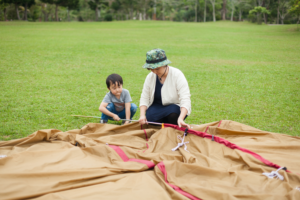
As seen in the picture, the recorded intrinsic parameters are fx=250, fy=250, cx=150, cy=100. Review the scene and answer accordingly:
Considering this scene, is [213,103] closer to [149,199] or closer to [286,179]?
[286,179]

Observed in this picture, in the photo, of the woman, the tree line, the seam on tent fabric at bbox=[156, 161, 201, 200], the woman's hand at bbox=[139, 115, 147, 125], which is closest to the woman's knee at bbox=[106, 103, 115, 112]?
the woman

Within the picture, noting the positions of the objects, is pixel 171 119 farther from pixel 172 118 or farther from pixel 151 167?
pixel 151 167

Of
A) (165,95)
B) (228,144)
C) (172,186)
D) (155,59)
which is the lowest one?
(172,186)

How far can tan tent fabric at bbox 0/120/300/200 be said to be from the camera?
2.31m

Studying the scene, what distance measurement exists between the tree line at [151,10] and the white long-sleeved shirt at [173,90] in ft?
156

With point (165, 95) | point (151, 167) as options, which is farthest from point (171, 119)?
point (151, 167)

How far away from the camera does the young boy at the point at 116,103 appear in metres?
4.34

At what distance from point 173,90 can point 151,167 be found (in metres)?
1.49

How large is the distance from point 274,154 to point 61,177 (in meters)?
2.39

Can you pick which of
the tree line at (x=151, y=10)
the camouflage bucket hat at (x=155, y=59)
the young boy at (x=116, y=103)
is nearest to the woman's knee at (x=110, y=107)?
the young boy at (x=116, y=103)

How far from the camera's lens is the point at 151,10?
223ft

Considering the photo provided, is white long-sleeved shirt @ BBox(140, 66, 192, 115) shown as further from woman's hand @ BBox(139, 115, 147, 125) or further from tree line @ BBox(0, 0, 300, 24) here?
tree line @ BBox(0, 0, 300, 24)

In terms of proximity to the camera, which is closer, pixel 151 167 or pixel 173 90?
pixel 151 167

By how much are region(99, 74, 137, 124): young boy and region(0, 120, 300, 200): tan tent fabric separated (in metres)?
0.87
